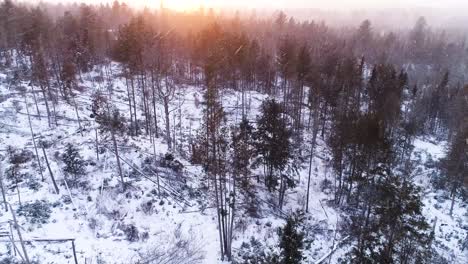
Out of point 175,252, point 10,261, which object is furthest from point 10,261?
point 175,252

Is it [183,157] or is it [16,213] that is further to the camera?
[183,157]

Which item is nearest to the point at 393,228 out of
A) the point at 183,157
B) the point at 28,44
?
the point at 183,157

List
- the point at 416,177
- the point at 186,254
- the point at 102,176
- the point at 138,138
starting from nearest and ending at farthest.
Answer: the point at 186,254 < the point at 102,176 < the point at 138,138 < the point at 416,177

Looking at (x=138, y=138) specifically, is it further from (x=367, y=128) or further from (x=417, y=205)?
(x=417, y=205)

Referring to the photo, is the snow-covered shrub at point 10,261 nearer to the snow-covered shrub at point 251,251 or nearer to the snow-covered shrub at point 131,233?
the snow-covered shrub at point 131,233

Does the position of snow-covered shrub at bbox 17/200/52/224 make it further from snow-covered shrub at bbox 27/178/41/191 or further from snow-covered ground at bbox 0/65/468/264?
snow-covered shrub at bbox 27/178/41/191

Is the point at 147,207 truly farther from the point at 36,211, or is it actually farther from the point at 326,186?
the point at 326,186
